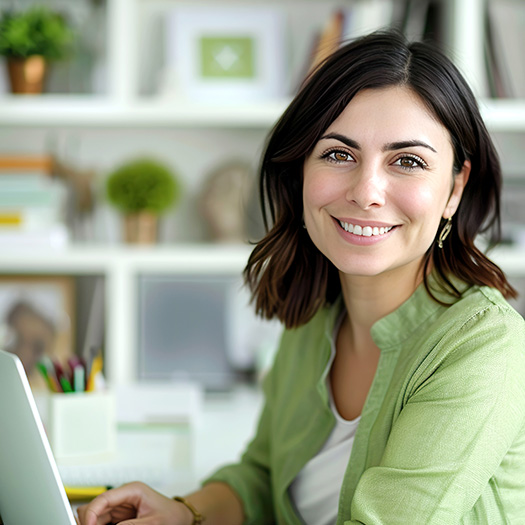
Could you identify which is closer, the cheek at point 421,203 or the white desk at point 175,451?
Answer: the cheek at point 421,203

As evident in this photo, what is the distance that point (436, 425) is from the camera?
32.7 inches

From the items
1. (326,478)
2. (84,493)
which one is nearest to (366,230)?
(326,478)

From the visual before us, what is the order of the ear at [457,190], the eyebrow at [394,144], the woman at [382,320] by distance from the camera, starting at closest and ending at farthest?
1. the woman at [382,320]
2. the eyebrow at [394,144]
3. the ear at [457,190]

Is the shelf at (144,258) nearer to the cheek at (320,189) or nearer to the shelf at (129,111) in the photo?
the shelf at (129,111)

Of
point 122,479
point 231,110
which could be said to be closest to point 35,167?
point 231,110

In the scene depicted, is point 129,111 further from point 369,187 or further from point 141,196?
point 369,187

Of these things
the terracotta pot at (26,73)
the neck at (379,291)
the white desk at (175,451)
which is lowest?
the white desk at (175,451)

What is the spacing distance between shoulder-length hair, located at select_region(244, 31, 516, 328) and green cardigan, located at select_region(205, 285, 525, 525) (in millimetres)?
100

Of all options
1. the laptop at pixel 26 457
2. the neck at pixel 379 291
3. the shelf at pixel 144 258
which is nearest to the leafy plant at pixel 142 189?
the shelf at pixel 144 258

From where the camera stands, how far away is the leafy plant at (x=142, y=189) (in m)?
2.05

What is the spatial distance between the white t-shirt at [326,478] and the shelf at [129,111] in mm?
1035

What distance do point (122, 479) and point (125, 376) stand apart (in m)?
0.78

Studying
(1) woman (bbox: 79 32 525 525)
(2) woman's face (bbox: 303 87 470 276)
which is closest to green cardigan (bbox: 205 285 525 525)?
(1) woman (bbox: 79 32 525 525)

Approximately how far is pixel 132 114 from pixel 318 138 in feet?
3.51
